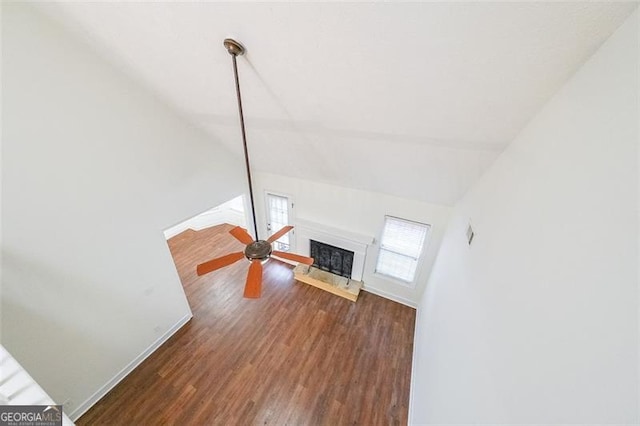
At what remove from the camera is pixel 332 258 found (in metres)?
4.47

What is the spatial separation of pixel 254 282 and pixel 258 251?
0.24 metres

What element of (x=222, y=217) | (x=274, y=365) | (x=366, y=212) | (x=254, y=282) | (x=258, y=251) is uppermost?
(x=258, y=251)

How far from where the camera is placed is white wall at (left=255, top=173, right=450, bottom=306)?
11.1 feet

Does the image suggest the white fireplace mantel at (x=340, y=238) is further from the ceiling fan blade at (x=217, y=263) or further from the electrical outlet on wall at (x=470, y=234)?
the ceiling fan blade at (x=217, y=263)

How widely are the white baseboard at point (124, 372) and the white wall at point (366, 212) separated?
2.64 metres

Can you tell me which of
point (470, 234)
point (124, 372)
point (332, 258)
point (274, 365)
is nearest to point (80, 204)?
point (124, 372)

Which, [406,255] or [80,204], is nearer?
[80,204]

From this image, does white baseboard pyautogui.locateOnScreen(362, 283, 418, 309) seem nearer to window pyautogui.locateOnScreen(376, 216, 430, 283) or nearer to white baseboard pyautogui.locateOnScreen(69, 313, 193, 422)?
window pyautogui.locateOnScreen(376, 216, 430, 283)

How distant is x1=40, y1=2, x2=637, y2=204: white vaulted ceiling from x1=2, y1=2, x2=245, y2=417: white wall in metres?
0.33

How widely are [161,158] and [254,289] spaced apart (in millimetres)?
2265

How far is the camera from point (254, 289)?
5.27 feet

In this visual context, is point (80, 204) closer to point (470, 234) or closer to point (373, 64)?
point (373, 64)

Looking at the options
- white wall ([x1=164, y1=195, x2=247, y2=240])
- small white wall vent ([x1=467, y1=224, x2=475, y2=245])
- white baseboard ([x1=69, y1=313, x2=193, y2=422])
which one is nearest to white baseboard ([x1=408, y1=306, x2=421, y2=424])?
small white wall vent ([x1=467, y1=224, x2=475, y2=245])

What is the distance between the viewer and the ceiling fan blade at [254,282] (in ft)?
5.27
